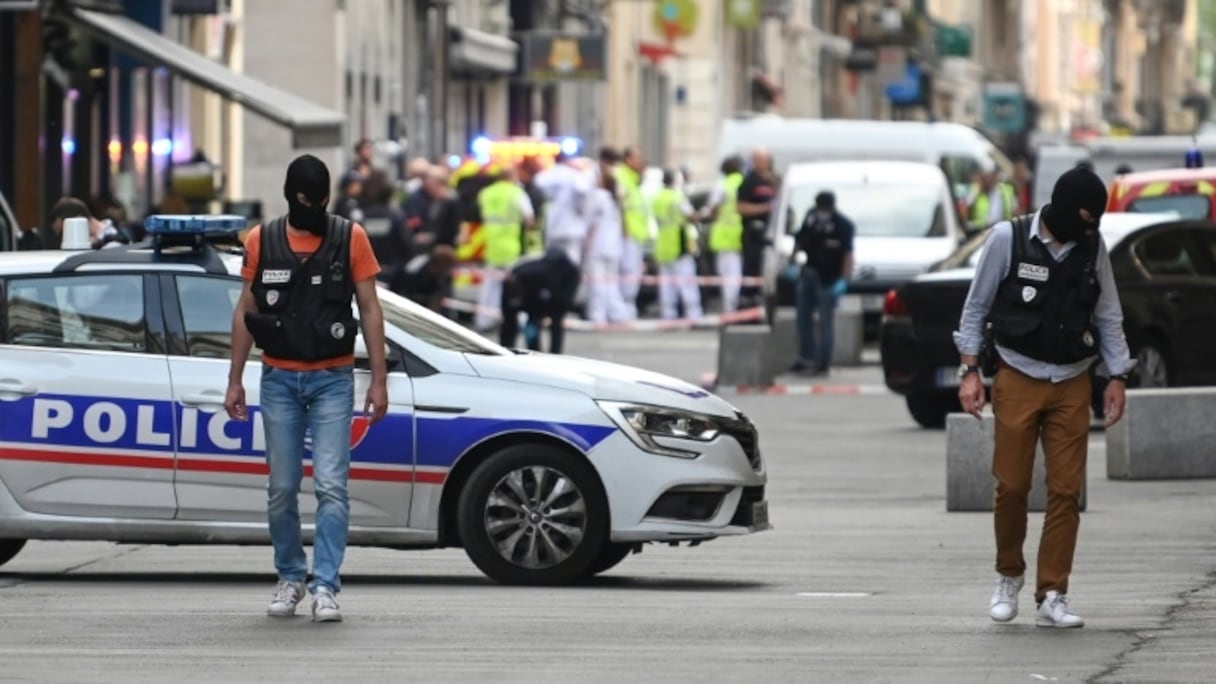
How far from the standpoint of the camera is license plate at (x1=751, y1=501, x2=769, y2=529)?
47.4 ft

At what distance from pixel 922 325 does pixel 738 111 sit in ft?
175

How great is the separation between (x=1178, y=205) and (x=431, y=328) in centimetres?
1320

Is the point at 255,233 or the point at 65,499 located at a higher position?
the point at 255,233

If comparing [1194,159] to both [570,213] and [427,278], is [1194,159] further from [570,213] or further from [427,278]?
[570,213]

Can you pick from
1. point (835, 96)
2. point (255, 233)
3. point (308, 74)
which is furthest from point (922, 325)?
point (835, 96)

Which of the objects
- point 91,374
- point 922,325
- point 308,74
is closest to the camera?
point 91,374

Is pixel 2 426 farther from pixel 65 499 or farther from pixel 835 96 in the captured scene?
pixel 835 96

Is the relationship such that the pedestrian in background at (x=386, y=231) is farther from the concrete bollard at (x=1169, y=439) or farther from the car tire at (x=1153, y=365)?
the concrete bollard at (x=1169, y=439)

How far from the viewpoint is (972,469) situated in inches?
720

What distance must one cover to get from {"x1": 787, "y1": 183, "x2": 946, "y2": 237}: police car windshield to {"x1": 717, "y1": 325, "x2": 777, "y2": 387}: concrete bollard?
5240mm

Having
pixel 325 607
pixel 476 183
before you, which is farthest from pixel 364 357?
pixel 476 183

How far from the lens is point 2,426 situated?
14.2 m

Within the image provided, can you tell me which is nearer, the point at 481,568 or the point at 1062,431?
the point at 1062,431

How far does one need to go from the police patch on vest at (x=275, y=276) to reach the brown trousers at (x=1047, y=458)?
8.08ft
